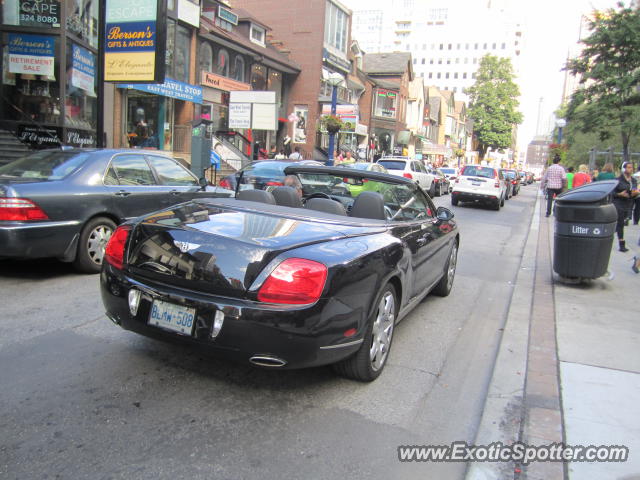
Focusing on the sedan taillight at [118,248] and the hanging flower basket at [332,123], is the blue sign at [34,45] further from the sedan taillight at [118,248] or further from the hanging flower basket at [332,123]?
the sedan taillight at [118,248]

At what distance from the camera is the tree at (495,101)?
71.6 metres

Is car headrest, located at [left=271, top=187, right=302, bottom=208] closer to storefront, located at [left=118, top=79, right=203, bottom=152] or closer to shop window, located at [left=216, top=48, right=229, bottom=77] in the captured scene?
storefront, located at [left=118, top=79, right=203, bottom=152]

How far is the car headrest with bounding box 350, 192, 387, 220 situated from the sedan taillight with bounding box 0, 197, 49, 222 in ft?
11.6

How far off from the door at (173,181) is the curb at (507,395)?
472cm

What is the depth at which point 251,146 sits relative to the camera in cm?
2642

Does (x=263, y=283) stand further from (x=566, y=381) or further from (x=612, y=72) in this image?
(x=612, y=72)

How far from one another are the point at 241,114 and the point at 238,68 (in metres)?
8.44

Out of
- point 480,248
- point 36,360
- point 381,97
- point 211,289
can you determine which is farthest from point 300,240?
point 381,97

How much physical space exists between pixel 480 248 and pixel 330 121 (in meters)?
13.6

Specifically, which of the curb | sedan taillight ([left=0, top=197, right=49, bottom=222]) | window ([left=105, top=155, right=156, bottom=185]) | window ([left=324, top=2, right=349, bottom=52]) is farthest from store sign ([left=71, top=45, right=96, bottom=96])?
window ([left=324, top=2, right=349, bottom=52])

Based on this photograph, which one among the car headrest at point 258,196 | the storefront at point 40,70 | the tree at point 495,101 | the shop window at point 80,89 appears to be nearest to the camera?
the car headrest at point 258,196

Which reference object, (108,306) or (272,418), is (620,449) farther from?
(108,306)

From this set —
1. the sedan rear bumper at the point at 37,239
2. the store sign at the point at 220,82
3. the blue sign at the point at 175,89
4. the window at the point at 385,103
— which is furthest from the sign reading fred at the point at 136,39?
the window at the point at 385,103

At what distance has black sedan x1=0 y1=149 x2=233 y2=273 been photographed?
5406mm
